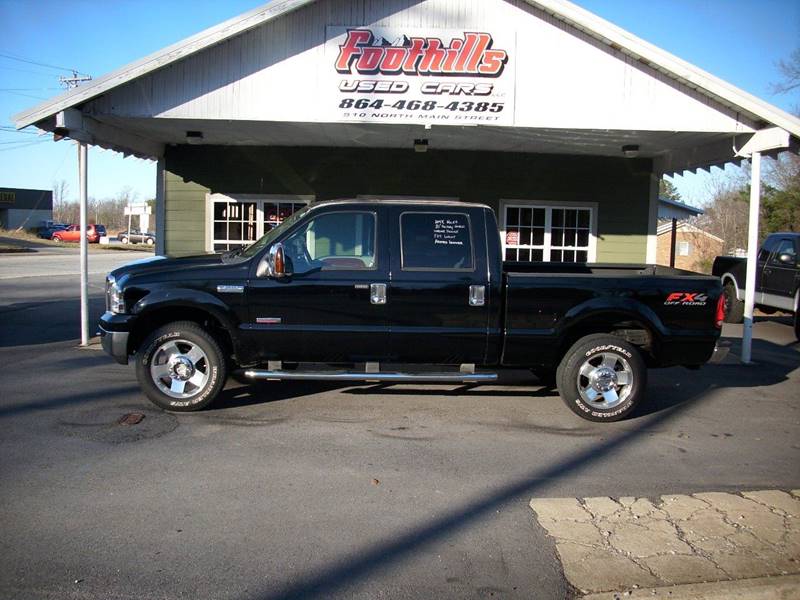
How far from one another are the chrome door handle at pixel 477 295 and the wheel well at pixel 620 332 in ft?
2.98

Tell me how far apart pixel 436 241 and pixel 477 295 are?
670mm

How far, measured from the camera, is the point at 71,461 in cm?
518

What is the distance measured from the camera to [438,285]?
6410 mm

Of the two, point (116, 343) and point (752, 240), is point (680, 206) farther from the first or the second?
point (116, 343)

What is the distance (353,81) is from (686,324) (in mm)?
5241

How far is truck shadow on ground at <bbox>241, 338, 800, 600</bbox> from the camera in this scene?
3.55 meters

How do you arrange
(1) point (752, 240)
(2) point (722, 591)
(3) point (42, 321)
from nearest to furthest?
1. (2) point (722, 591)
2. (1) point (752, 240)
3. (3) point (42, 321)

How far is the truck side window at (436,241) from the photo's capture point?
21.3ft

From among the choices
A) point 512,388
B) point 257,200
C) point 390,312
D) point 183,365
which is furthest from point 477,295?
point 257,200

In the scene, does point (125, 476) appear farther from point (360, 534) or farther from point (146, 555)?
point (360, 534)

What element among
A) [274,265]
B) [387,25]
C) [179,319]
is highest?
[387,25]

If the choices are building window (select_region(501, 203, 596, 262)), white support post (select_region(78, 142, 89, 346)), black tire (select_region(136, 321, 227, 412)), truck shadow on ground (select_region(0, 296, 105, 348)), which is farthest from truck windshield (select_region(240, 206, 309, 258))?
building window (select_region(501, 203, 596, 262))

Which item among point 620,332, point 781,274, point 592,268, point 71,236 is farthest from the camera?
point 71,236

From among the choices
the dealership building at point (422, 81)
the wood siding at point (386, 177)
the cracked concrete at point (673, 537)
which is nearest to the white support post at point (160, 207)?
the wood siding at point (386, 177)
